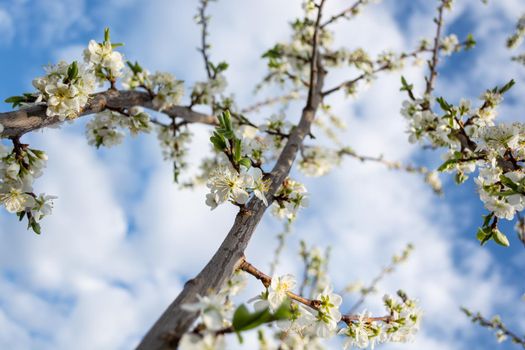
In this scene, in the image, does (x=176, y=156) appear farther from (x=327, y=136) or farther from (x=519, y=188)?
(x=327, y=136)

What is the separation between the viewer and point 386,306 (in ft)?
8.73

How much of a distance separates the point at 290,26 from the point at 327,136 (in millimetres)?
2998

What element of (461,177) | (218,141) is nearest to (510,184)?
(461,177)

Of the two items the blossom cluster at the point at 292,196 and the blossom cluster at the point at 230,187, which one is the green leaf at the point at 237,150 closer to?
the blossom cluster at the point at 230,187

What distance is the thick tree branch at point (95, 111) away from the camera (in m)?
2.36

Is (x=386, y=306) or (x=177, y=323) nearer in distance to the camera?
(x=177, y=323)

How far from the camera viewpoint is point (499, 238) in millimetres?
2312

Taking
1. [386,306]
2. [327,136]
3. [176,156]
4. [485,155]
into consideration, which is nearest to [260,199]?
[386,306]

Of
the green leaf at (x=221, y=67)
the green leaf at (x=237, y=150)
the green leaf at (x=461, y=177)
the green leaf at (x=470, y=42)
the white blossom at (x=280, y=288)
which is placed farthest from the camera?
the green leaf at (x=470, y=42)

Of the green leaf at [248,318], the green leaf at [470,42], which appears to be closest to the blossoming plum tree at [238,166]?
the green leaf at [248,318]

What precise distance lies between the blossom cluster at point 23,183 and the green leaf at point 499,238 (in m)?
2.88

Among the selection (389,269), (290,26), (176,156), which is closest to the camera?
(176,156)

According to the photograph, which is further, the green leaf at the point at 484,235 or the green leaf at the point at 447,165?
the green leaf at the point at 447,165

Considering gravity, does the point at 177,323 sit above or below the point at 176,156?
below
